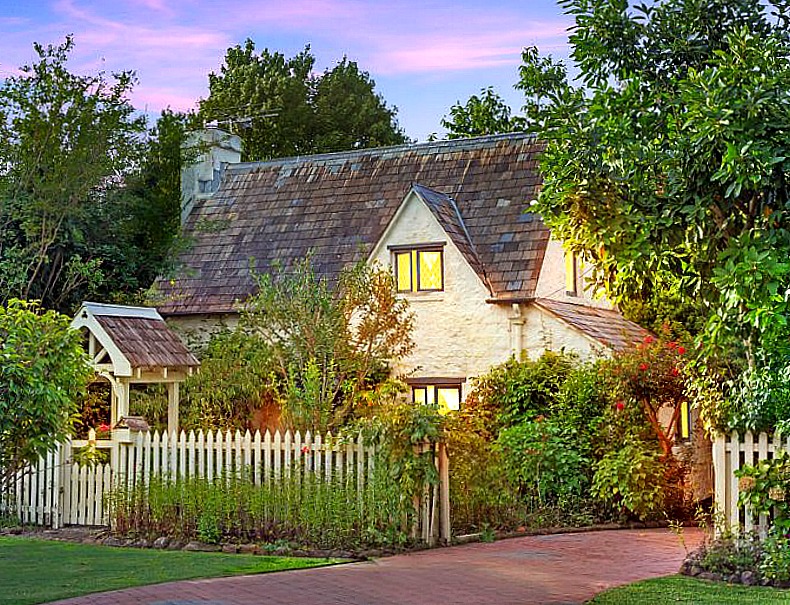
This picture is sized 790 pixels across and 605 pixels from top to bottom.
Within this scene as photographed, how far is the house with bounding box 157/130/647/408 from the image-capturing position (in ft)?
74.1

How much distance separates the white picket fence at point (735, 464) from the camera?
39.1ft

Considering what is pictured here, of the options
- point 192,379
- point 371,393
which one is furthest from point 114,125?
point 371,393

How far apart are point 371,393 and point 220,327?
6359mm

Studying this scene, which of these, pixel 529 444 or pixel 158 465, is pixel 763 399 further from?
pixel 158 465

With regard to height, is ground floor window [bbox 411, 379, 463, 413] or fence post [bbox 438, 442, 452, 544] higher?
ground floor window [bbox 411, 379, 463, 413]

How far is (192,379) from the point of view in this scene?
21547 mm

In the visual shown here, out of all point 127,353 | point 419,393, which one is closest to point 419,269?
point 419,393

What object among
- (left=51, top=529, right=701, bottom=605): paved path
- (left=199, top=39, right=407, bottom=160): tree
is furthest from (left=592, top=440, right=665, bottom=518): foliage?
(left=199, top=39, right=407, bottom=160): tree

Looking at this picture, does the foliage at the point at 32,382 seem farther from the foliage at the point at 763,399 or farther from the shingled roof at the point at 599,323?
the shingled roof at the point at 599,323

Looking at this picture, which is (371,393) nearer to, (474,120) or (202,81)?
(474,120)

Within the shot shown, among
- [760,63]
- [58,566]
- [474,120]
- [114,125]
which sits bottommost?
[58,566]

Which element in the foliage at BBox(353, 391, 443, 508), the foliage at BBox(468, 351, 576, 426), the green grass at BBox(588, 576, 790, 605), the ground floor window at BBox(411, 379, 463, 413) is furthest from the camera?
the ground floor window at BBox(411, 379, 463, 413)

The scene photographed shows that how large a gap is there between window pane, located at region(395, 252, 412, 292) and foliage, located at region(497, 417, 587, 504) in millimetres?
5538

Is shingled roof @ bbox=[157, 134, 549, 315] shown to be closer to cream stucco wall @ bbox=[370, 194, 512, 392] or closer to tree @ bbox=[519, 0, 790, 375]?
cream stucco wall @ bbox=[370, 194, 512, 392]
